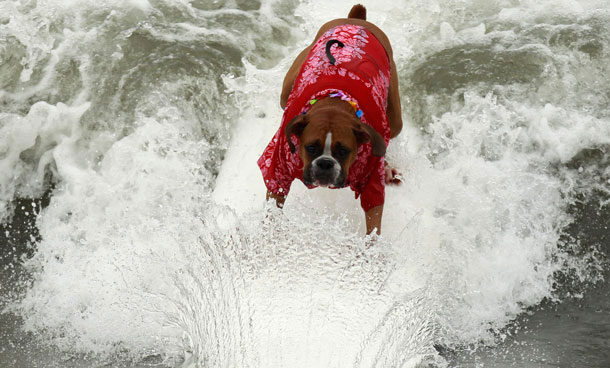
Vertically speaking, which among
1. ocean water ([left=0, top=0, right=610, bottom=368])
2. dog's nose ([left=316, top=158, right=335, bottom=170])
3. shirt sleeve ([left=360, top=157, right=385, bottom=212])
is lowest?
ocean water ([left=0, top=0, right=610, bottom=368])

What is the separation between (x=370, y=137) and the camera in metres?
3.03

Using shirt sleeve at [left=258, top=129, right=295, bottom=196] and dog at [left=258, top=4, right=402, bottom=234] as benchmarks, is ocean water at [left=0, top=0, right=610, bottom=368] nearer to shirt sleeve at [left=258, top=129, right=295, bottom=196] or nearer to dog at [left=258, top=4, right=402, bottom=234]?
shirt sleeve at [left=258, top=129, right=295, bottom=196]

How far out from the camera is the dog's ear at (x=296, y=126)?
3002 millimetres

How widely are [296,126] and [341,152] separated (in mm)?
239

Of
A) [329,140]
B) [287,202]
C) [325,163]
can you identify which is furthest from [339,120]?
[287,202]

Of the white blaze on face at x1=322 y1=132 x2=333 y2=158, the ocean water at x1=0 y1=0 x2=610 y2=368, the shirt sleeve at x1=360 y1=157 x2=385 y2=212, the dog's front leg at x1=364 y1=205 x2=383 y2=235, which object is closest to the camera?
the white blaze on face at x1=322 y1=132 x2=333 y2=158

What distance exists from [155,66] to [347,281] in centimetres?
241

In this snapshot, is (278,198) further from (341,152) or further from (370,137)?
(370,137)

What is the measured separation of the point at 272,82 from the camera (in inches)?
184

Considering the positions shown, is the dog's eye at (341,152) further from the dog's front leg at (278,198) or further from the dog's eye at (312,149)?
the dog's front leg at (278,198)

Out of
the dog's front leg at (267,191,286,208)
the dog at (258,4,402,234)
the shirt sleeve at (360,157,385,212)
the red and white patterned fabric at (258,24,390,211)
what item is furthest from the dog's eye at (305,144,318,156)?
the dog's front leg at (267,191,286,208)

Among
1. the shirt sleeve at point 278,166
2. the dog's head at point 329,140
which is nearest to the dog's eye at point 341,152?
the dog's head at point 329,140

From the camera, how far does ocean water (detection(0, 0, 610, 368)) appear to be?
315 cm

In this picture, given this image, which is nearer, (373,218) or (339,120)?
(339,120)
